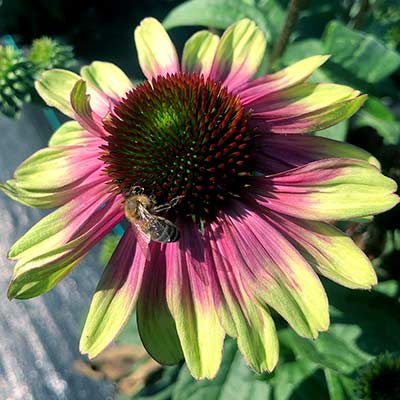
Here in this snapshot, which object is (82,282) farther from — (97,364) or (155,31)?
(155,31)

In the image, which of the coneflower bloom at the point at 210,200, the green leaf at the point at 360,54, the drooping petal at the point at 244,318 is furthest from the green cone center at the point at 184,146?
the green leaf at the point at 360,54

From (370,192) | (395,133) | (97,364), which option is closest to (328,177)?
(370,192)

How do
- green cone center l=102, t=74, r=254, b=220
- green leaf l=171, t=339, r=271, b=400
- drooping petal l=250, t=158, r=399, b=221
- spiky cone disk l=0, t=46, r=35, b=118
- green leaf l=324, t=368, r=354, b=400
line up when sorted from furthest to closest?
1. spiky cone disk l=0, t=46, r=35, b=118
2. green leaf l=171, t=339, r=271, b=400
3. green leaf l=324, t=368, r=354, b=400
4. green cone center l=102, t=74, r=254, b=220
5. drooping petal l=250, t=158, r=399, b=221

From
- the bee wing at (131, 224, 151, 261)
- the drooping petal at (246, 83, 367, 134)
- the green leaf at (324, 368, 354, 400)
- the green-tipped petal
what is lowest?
the green leaf at (324, 368, 354, 400)

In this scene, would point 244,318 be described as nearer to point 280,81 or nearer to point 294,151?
point 294,151

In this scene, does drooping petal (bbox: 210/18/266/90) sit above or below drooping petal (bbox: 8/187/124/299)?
above

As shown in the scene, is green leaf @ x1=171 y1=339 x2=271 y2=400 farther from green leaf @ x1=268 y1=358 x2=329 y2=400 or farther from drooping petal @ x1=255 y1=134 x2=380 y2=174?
drooping petal @ x1=255 y1=134 x2=380 y2=174

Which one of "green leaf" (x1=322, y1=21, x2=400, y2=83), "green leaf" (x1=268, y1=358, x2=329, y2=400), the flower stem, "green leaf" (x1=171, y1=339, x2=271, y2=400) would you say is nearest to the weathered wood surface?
"green leaf" (x1=171, y1=339, x2=271, y2=400)
